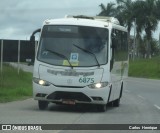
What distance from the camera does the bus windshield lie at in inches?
742

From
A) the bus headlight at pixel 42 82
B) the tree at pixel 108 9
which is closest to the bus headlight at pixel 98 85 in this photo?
the bus headlight at pixel 42 82

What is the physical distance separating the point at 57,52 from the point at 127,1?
7814 centimetres

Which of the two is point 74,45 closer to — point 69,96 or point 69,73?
point 69,73

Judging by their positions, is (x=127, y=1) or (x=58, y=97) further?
(x=127, y=1)

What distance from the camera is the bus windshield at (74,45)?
1886cm

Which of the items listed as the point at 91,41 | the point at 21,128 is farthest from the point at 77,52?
the point at 21,128

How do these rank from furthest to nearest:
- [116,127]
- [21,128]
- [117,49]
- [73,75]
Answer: [117,49]
[73,75]
[116,127]
[21,128]

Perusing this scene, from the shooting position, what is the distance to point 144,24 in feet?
299

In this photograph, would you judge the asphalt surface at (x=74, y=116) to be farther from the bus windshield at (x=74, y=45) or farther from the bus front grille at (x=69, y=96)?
the bus windshield at (x=74, y=45)

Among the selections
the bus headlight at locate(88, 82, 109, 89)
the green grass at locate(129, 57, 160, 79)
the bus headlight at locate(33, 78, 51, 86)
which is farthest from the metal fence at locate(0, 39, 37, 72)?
the green grass at locate(129, 57, 160, 79)

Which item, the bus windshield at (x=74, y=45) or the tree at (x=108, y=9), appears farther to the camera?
the tree at (x=108, y=9)

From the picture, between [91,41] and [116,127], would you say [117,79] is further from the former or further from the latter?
[116,127]

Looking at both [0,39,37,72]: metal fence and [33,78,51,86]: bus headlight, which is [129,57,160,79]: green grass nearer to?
[0,39,37,72]: metal fence

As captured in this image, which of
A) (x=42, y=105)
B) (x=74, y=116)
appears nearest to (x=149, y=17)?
(x=42, y=105)
